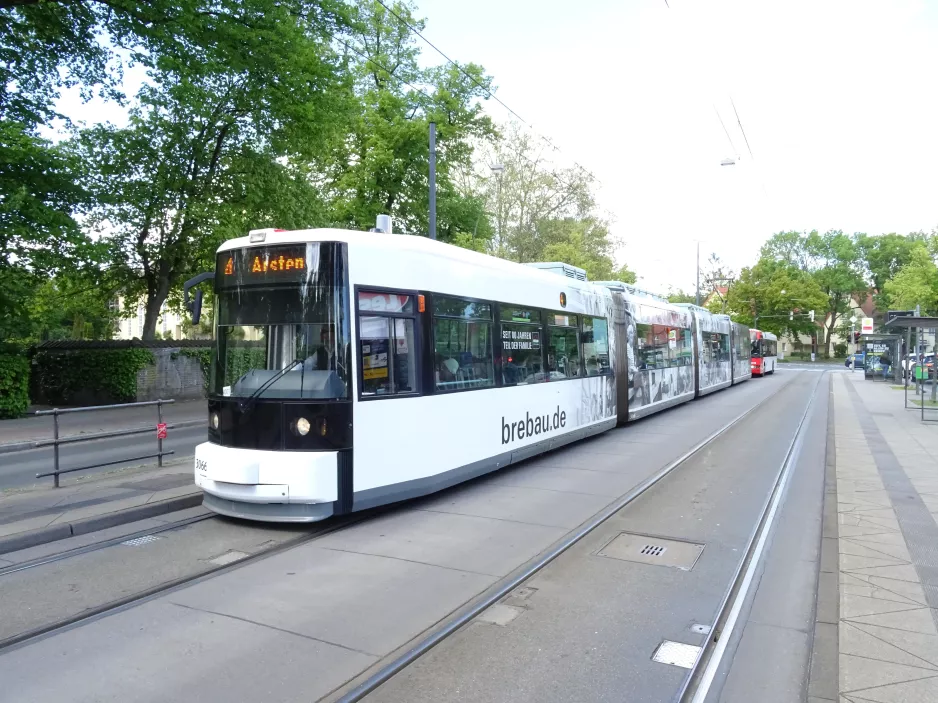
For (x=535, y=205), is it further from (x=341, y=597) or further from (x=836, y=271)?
(x=836, y=271)

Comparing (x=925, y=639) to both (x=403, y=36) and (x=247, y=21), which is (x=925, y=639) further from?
(x=403, y=36)

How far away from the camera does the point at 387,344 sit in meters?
7.39

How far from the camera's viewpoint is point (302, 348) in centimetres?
696

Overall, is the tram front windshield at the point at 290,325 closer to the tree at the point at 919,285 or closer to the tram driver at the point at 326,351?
the tram driver at the point at 326,351

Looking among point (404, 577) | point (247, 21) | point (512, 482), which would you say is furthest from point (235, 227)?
point (404, 577)

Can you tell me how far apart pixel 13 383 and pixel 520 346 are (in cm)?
1546

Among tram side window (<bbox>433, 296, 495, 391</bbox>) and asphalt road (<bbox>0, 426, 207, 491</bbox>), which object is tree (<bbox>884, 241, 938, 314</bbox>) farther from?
asphalt road (<bbox>0, 426, 207, 491</bbox>)

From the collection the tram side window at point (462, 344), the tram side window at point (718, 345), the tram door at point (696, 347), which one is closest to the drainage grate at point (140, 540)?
the tram side window at point (462, 344)

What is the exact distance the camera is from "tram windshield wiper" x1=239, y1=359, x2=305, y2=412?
699cm

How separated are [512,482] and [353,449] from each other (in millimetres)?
3388

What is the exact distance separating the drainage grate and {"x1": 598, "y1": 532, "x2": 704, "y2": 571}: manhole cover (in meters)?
4.27

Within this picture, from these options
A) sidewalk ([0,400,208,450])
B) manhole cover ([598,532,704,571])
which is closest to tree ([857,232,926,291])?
sidewalk ([0,400,208,450])

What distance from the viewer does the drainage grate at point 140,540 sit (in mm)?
6594

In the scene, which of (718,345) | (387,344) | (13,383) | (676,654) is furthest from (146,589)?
(718,345)
